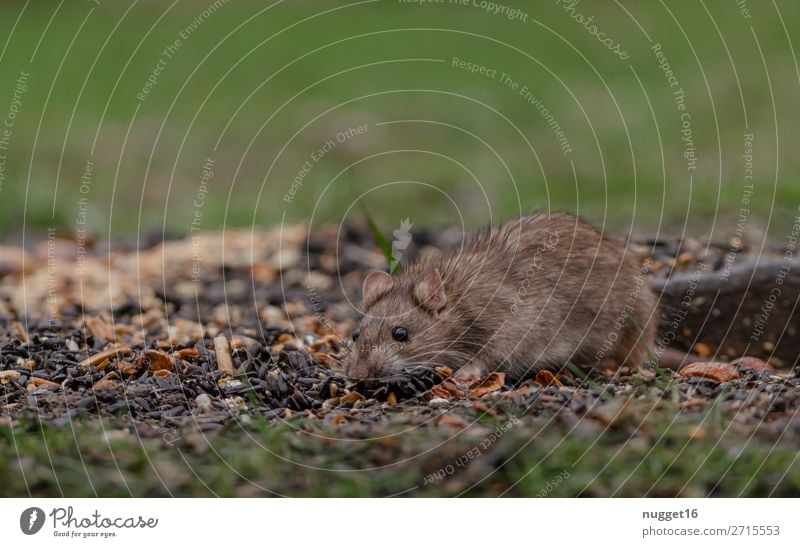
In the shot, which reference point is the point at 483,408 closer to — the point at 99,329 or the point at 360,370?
the point at 360,370

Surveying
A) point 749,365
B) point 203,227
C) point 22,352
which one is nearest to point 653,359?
point 749,365

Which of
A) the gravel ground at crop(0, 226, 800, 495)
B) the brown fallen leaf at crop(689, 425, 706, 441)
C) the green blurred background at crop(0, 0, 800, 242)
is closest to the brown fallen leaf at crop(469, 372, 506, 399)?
the gravel ground at crop(0, 226, 800, 495)

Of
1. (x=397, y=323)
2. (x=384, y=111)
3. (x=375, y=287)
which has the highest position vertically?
(x=384, y=111)

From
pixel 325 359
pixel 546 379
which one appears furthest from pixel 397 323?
pixel 546 379

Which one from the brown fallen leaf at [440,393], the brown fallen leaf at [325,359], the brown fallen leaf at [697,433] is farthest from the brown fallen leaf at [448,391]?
the brown fallen leaf at [697,433]

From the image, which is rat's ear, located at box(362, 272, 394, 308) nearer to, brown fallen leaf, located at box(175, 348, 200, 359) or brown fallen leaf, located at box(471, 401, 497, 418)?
brown fallen leaf, located at box(175, 348, 200, 359)

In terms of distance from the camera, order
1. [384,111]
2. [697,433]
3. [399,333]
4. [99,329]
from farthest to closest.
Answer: [384,111]
[99,329]
[399,333]
[697,433]
